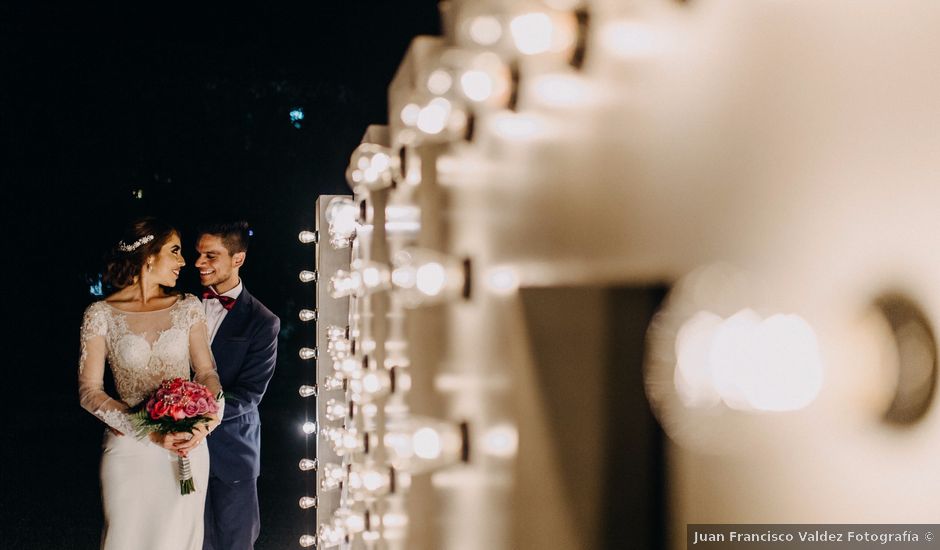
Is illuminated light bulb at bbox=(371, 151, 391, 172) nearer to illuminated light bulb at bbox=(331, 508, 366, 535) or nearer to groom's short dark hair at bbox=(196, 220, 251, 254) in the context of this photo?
illuminated light bulb at bbox=(331, 508, 366, 535)

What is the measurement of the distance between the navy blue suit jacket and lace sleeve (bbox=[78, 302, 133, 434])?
659 millimetres

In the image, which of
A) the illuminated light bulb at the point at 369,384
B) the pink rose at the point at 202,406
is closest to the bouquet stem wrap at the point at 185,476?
the pink rose at the point at 202,406

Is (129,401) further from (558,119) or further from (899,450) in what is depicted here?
(899,450)

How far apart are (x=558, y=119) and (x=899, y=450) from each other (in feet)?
1.76

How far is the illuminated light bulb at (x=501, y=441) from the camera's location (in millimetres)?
A: 971

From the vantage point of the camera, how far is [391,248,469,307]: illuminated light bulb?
1.25 m

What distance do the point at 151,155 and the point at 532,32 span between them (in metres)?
5.74

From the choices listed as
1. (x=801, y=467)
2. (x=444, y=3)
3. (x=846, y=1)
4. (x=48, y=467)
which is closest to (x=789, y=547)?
(x=801, y=467)

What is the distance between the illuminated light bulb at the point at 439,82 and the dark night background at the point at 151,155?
127 inches

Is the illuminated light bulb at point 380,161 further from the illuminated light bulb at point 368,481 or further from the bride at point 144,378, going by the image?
the bride at point 144,378

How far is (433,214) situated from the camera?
151 cm

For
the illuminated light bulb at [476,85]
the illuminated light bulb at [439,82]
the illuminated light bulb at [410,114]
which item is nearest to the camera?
the illuminated light bulb at [476,85]

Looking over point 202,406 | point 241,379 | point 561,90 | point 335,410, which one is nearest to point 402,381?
point 561,90

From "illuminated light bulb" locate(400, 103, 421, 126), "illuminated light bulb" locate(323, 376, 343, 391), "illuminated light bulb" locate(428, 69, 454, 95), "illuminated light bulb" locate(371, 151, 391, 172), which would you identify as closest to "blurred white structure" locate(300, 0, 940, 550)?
"illuminated light bulb" locate(428, 69, 454, 95)
